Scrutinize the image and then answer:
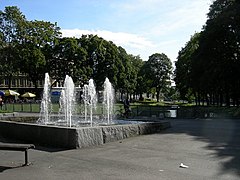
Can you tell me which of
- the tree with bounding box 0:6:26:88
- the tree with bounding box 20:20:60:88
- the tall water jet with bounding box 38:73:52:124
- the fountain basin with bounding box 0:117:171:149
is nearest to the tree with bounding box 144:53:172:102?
the tree with bounding box 20:20:60:88

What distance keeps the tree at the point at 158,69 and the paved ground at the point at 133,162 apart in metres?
80.9

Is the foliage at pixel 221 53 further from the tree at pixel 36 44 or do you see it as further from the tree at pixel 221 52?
the tree at pixel 36 44

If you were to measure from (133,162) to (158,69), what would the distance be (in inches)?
3352

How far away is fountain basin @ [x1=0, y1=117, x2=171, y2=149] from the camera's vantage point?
A: 34.2ft

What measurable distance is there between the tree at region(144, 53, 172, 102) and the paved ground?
80851 mm

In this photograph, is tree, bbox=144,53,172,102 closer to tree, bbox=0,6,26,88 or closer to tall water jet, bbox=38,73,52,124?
tree, bbox=0,6,26,88

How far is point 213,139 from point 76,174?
6.99 metres

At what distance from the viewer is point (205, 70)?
3653cm

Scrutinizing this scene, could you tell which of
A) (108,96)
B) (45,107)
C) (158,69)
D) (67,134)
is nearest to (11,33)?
(45,107)

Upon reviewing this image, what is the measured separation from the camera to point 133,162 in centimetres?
847

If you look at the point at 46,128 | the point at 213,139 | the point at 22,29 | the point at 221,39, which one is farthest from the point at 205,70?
the point at 22,29

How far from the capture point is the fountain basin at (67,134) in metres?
10.4

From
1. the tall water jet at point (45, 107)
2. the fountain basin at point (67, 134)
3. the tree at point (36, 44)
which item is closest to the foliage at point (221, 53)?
the tall water jet at point (45, 107)

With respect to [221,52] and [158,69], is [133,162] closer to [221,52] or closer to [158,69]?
[221,52]
